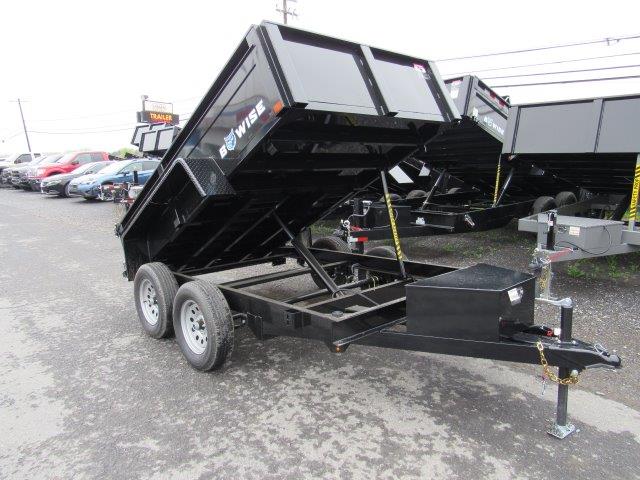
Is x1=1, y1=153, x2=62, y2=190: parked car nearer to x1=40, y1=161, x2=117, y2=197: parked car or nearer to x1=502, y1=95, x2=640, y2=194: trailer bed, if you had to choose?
x1=40, y1=161, x2=117, y2=197: parked car

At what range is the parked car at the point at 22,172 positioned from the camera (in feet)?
86.5

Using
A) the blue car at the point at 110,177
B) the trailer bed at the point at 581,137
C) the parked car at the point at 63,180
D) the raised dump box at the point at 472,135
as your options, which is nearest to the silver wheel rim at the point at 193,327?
the raised dump box at the point at 472,135

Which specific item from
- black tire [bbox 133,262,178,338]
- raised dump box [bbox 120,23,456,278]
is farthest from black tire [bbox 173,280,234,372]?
raised dump box [bbox 120,23,456,278]

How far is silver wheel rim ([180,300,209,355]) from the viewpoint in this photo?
4.12 meters

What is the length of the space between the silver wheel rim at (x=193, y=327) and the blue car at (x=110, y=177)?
16.5 metres

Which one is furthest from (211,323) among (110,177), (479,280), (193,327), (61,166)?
(61,166)

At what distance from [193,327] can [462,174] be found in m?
7.09

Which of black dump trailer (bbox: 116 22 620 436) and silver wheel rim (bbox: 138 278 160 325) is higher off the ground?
black dump trailer (bbox: 116 22 620 436)

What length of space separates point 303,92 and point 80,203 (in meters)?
19.8

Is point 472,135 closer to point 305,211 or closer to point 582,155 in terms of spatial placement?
point 582,155

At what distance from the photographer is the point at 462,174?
383 inches

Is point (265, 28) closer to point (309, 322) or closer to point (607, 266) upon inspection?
point (309, 322)

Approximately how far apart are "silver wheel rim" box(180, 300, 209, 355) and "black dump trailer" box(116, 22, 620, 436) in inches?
0.5

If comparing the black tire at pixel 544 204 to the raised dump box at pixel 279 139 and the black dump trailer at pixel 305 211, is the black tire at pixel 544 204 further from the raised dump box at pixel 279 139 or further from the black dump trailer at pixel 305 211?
the raised dump box at pixel 279 139
